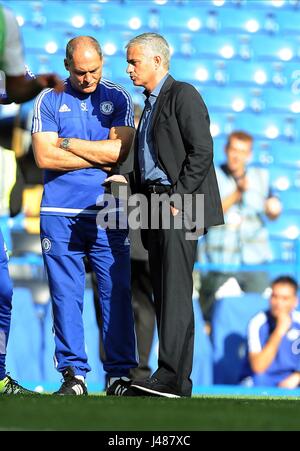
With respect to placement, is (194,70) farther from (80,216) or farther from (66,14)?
(80,216)

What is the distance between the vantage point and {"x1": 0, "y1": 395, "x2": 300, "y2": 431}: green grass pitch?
3940mm

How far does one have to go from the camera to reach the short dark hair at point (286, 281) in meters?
8.94

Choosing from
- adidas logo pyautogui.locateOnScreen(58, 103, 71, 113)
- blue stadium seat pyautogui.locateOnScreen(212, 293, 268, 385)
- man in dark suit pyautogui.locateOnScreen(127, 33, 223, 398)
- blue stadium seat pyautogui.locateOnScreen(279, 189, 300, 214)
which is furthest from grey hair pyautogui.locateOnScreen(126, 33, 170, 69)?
blue stadium seat pyautogui.locateOnScreen(279, 189, 300, 214)

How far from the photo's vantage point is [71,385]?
5930mm

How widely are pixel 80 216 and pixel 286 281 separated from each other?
329 centimetres

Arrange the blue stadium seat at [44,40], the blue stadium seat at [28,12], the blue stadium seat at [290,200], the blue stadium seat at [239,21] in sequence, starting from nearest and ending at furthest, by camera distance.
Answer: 1. the blue stadium seat at [290,200]
2. the blue stadium seat at [44,40]
3. the blue stadium seat at [28,12]
4. the blue stadium seat at [239,21]

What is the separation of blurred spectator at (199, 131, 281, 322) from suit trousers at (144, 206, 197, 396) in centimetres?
317

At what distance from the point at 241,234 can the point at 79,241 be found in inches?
146

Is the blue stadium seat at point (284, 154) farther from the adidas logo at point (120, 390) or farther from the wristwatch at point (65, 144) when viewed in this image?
the adidas logo at point (120, 390)

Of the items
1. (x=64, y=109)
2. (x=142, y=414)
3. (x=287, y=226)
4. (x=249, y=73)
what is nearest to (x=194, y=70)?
(x=249, y=73)

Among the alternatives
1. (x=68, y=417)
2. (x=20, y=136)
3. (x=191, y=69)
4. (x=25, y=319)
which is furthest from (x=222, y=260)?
(x=68, y=417)

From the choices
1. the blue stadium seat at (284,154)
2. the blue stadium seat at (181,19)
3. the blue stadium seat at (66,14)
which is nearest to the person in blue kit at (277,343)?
the blue stadium seat at (284,154)

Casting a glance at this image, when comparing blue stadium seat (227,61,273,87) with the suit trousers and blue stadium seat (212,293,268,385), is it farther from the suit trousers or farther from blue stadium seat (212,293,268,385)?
the suit trousers

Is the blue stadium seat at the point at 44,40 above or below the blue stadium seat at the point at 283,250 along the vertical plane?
above
